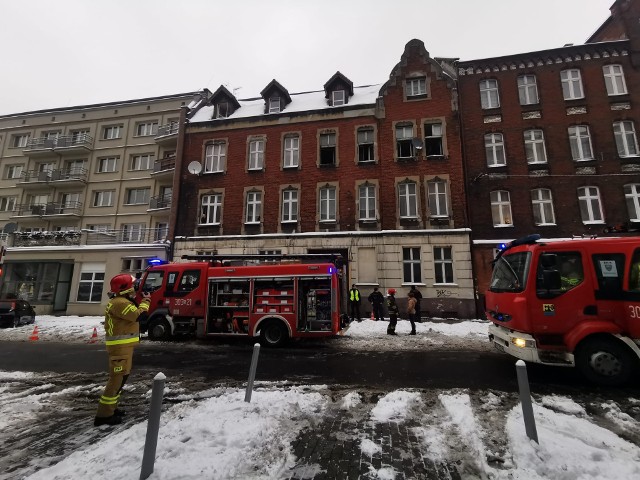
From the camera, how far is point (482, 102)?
19.9m

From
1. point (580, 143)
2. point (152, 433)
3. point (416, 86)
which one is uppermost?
point (416, 86)

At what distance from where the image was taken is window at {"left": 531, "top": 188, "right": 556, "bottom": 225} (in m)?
17.9

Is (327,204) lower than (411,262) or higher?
higher

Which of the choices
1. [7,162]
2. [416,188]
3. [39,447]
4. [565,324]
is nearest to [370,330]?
[565,324]

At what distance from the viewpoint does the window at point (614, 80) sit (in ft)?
61.2

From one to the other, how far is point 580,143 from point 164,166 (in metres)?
29.2

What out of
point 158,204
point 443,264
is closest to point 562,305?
point 443,264

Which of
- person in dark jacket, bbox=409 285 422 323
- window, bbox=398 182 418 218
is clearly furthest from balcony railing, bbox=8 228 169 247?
person in dark jacket, bbox=409 285 422 323

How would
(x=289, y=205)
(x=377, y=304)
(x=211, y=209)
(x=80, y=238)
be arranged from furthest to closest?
(x=80, y=238) → (x=211, y=209) → (x=289, y=205) → (x=377, y=304)

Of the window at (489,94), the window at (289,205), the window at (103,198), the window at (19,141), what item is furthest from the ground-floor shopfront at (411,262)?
the window at (19,141)

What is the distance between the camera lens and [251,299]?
10.9m

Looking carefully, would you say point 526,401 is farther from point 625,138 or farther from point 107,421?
point 625,138

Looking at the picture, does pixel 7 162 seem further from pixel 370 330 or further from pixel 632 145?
pixel 632 145

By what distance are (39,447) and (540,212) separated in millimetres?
21673
